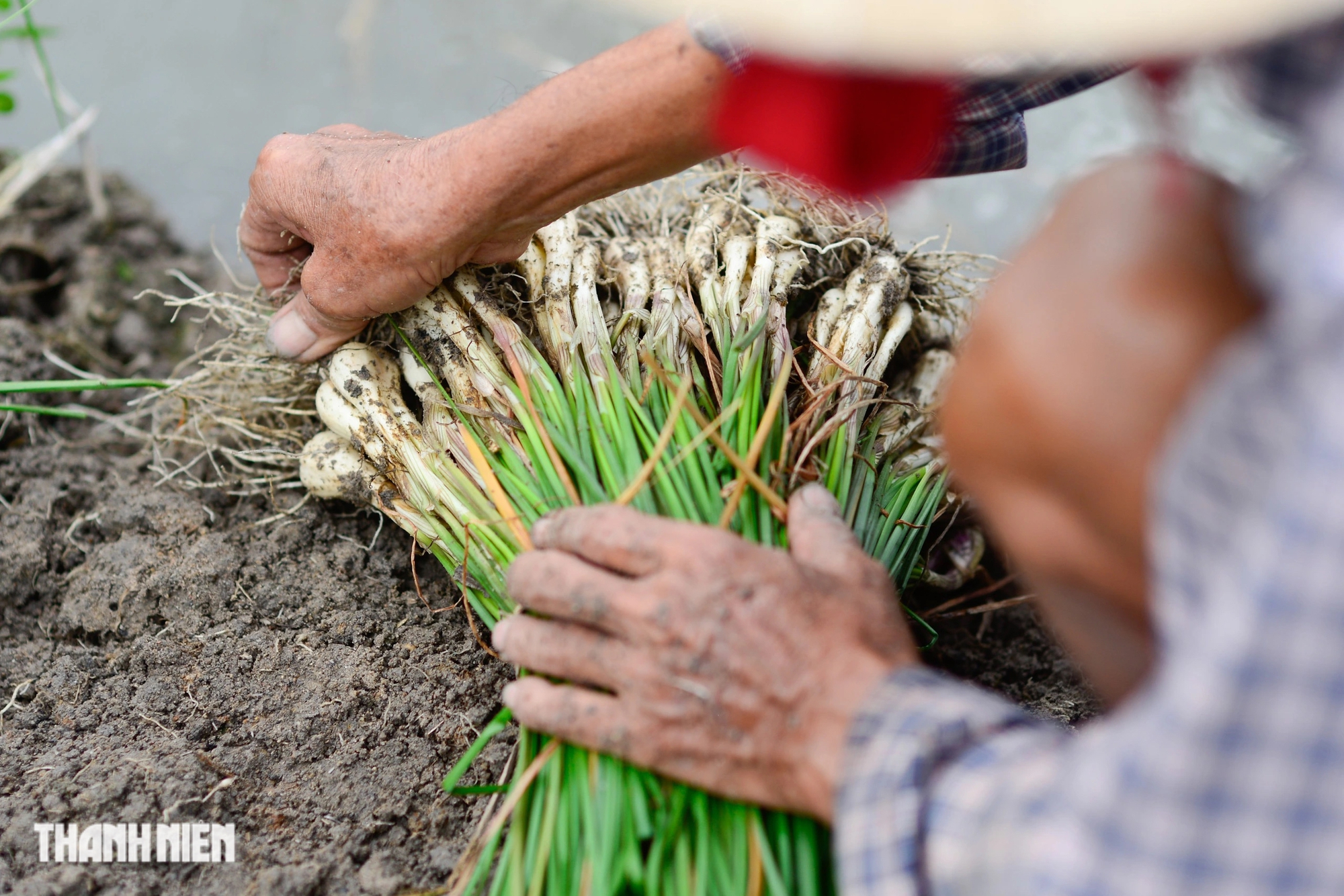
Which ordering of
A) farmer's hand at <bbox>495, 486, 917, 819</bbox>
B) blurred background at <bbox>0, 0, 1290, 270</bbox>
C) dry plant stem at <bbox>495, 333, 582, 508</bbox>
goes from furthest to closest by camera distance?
1. blurred background at <bbox>0, 0, 1290, 270</bbox>
2. dry plant stem at <bbox>495, 333, 582, 508</bbox>
3. farmer's hand at <bbox>495, 486, 917, 819</bbox>

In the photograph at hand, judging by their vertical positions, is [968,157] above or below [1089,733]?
above

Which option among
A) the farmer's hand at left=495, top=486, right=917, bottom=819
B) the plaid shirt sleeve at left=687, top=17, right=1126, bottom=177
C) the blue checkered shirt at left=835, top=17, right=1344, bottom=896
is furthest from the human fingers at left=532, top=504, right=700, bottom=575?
the plaid shirt sleeve at left=687, top=17, right=1126, bottom=177

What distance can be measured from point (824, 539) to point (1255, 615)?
65 cm

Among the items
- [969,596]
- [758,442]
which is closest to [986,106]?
[758,442]

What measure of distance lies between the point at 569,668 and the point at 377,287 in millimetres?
770

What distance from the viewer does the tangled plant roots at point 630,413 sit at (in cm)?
121

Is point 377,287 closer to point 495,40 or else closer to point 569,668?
point 569,668

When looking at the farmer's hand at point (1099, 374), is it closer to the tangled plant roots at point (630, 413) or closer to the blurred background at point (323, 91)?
the tangled plant roots at point (630, 413)

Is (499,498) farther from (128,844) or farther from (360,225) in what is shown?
(128,844)

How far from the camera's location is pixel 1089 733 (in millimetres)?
847

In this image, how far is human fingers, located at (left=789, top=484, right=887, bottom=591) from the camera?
1.22 m

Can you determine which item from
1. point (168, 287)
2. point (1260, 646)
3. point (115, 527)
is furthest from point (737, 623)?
point (168, 287)

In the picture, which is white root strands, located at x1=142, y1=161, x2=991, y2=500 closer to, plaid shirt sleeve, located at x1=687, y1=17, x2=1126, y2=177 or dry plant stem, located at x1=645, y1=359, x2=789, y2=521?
dry plant stem, located at x1=645, y1=359, x2=789, y2=521

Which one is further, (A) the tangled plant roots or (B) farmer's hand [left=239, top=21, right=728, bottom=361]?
(B) farmer's hand [left=239, top=21, right=728, bottom=361]
